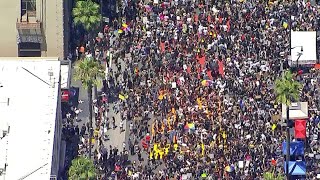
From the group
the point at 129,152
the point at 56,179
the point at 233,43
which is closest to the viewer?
the point at 56,179

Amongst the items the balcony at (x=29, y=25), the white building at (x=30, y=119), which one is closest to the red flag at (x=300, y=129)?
the white building at (x=30, y=119)

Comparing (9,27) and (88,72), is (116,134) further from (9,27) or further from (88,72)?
(9,27)

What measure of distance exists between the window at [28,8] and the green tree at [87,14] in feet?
13.1

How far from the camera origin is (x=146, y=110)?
4195 inches

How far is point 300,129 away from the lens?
104438mm

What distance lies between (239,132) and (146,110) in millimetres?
8966

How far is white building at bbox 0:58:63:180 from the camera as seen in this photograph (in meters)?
92.8

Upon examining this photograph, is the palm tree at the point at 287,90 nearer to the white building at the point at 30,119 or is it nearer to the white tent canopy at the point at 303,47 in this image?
the white tent canopy at the point at 303,47

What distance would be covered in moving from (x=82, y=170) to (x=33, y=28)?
1872cm

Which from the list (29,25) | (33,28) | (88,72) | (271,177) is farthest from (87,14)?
(271,177)

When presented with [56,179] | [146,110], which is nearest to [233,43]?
[146,110]

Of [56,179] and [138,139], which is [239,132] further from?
[56,179]

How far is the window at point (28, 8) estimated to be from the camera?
10750cm

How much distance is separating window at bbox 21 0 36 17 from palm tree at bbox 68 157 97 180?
1864 cm
